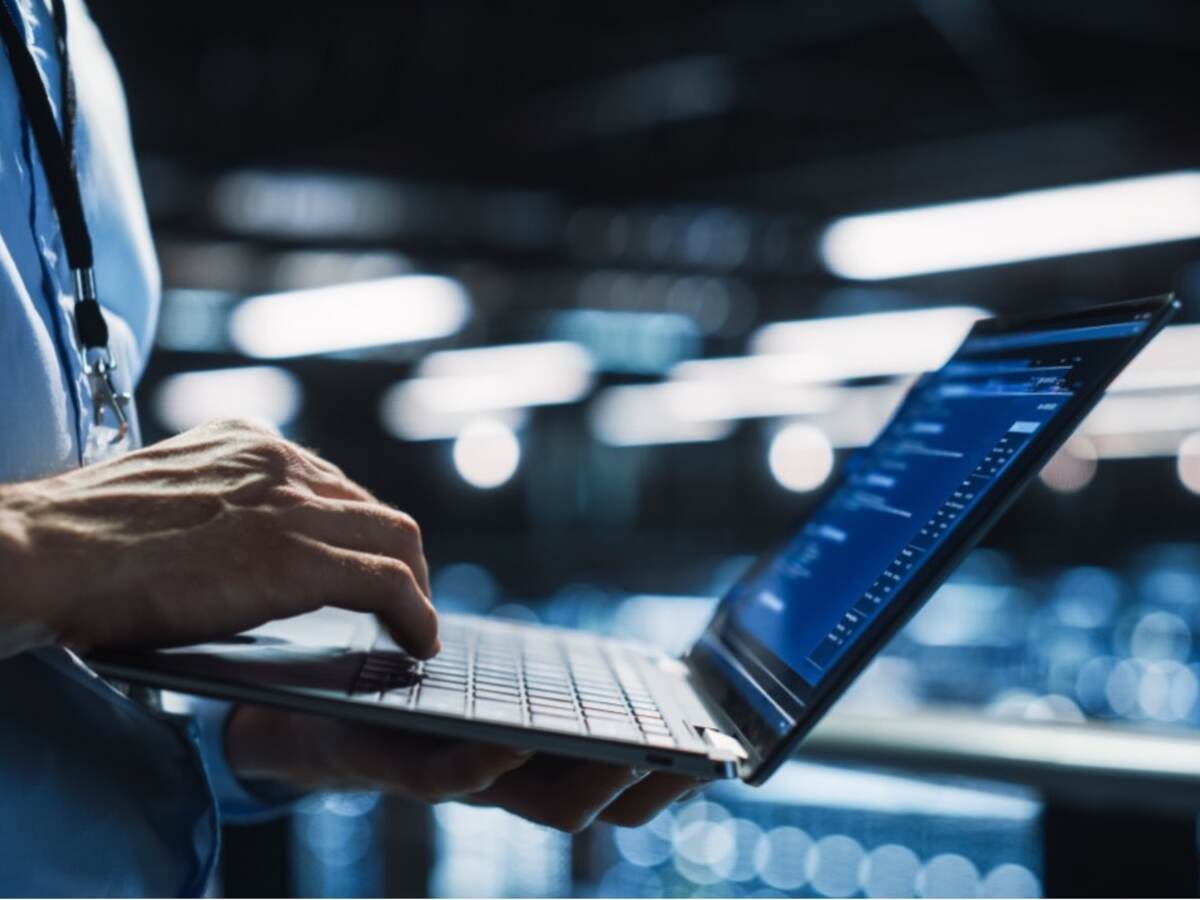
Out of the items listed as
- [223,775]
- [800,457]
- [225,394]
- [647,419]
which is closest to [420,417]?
[225,394]

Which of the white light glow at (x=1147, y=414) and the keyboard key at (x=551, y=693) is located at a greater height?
the keyboard key at (x=551, y=693)

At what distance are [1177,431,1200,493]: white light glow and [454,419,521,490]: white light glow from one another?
26.5ft

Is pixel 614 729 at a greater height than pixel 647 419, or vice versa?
pixel 614 729

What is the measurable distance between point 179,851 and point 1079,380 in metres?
0.64

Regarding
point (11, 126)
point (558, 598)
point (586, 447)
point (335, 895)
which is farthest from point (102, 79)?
point (586, 447)

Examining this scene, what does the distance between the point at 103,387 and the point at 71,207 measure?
13cm

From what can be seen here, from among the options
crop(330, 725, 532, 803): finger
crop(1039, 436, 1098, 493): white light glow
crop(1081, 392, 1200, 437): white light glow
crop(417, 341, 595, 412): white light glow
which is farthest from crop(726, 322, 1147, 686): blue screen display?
crop(1039, 436, 1098, 493): white light glow

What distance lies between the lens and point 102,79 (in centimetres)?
107

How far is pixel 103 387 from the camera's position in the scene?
858 mm

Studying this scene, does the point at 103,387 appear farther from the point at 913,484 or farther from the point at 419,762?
the point at 913,484

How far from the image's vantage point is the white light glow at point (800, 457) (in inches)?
584

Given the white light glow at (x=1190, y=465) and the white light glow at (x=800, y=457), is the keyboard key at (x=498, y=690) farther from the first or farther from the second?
the white light glow at (x=1190, y=465)

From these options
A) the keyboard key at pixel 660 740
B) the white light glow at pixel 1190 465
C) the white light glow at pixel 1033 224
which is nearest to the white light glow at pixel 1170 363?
the white light glow at pixel 1033 224

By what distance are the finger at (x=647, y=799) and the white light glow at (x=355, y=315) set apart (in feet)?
23.8
